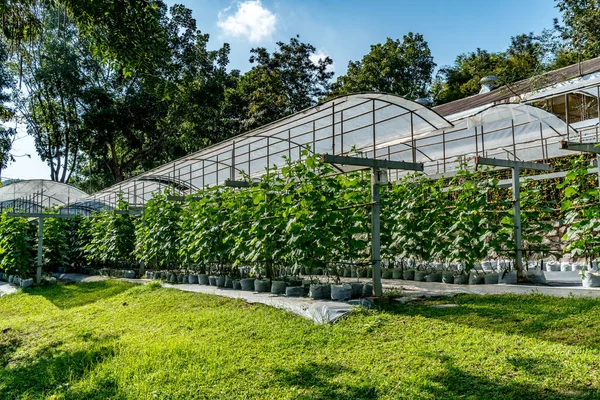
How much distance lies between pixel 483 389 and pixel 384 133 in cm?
709

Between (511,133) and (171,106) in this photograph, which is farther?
(171,106)

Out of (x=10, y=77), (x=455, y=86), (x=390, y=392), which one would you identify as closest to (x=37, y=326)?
(x=390, y=392)

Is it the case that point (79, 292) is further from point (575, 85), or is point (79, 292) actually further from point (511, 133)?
point (575, 85)

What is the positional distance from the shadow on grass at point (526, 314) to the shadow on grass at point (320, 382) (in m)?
1.38

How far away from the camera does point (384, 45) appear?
93.7ft

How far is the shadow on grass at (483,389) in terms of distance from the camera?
292cm

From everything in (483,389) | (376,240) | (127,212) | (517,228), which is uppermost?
(127,212)

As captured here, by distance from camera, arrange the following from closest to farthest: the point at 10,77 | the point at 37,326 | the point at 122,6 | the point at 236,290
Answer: the point at 122,6, the point at 37,326, the point at 236,290, the point at 10,77

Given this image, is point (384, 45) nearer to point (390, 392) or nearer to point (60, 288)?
point (60, 288)

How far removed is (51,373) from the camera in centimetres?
502

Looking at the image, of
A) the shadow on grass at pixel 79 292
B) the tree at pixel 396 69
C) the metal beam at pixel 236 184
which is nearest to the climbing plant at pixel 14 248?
the shadow on grass at pixel 79 292

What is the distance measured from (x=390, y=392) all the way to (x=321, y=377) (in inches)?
24.0

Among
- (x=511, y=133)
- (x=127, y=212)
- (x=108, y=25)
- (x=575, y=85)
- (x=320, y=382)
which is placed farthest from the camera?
(x=127, y=212)

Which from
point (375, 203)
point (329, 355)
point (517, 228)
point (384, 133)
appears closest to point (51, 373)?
point (329, 355)
